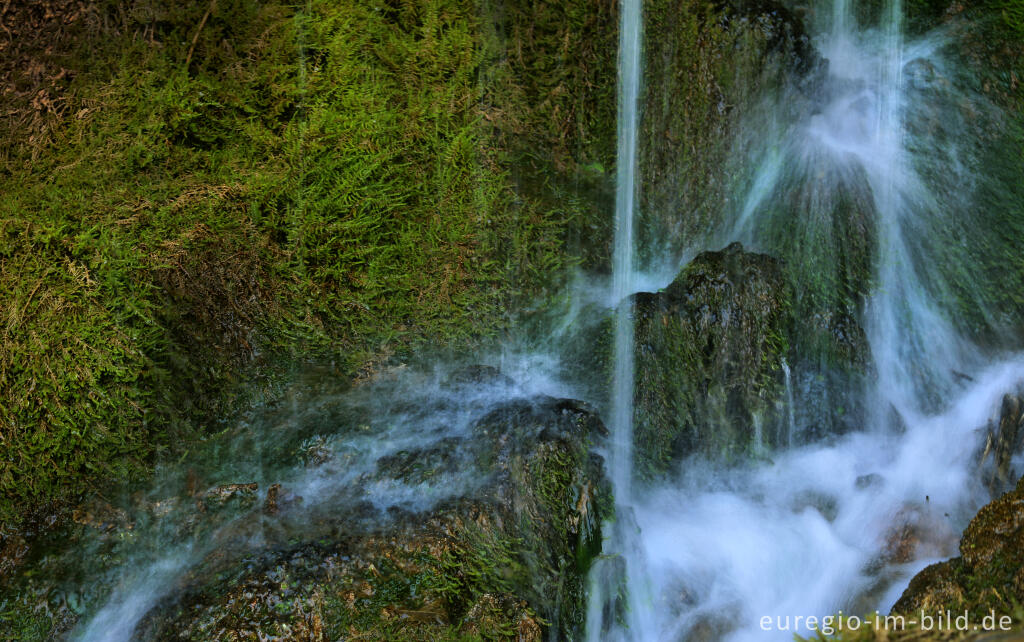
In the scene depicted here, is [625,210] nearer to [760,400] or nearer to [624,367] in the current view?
[624,367]

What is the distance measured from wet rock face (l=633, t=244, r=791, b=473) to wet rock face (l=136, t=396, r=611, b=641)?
2.08 feet

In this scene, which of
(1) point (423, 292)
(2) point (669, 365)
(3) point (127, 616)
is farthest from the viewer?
(1) point (423, 292)

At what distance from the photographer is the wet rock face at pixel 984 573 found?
2635 mm

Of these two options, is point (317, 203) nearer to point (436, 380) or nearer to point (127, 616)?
point (436, 380)

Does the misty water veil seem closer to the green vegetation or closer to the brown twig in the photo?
the green vegetation

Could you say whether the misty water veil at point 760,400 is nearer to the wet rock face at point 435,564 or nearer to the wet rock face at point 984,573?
the wet rock face at point 435,564

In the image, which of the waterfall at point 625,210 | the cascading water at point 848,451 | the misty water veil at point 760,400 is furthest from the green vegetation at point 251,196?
the cascading water at point 848,451

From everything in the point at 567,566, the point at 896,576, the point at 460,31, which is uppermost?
the point at 460,31

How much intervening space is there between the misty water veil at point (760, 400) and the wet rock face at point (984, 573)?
1.90 ft

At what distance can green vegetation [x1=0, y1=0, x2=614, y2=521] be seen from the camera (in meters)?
3.75

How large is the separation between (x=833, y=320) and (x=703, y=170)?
3.87 ft

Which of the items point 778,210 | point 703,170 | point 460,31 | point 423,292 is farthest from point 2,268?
point 778,210

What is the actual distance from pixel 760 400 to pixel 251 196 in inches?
116

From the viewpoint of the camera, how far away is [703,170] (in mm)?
4836
